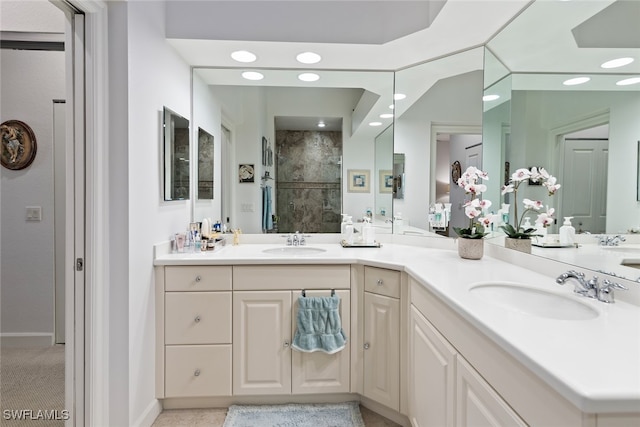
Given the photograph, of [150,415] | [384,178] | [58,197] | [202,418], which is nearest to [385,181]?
[384,178]

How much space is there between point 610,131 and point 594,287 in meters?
0.57

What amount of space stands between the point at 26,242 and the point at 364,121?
2.79m

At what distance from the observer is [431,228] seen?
7.54ft

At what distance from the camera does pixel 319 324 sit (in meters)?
1.81

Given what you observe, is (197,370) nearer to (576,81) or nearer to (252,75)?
(252,75)

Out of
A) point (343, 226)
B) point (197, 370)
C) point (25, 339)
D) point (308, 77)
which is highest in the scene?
point (308, 77)

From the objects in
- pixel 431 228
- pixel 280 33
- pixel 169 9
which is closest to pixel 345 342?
pixel 431 228

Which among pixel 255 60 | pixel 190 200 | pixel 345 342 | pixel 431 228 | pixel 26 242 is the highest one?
pixel 255 60

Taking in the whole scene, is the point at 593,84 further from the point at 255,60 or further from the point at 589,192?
the point at 255,60

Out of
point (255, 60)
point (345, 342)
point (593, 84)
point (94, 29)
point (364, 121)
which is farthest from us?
point (364, 121)

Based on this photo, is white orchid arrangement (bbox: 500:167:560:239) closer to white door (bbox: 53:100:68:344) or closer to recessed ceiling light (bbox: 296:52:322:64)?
recessed ceiling light (bbox: 296:52:322:64)

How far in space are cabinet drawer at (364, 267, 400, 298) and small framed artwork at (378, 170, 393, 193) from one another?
2.74ft

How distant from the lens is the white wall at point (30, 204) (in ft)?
8.13

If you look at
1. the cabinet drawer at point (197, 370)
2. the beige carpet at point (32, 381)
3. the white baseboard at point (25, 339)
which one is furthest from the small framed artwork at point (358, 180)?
the white baseboard at point (25, 339)
